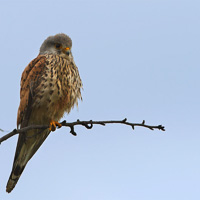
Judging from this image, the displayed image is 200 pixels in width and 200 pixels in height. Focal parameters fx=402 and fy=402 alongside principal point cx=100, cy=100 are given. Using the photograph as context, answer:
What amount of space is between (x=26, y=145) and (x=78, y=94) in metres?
1.00

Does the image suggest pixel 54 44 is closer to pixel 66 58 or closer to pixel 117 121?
pixel 66 58

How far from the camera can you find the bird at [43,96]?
5.06 m

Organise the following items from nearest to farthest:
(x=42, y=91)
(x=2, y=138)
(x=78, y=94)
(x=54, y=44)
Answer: (x=2, y=138) → (x=42, y=91) → (x=78, y=94) → (x=54, y=44)

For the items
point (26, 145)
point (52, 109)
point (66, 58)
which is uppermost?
point (66, 58)

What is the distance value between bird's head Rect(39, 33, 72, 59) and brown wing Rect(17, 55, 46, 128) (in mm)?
342

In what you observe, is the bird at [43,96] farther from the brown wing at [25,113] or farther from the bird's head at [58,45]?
the bird's head at [58,45]

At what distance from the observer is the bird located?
→ 506 centimetres

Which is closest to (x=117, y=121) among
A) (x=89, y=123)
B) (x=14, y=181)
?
(x=89, y=123)

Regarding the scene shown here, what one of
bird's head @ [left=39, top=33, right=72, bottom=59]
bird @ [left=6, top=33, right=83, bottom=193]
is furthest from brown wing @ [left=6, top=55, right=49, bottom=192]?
bird's head @ [left=39, top=33, right=72, bottom=59]

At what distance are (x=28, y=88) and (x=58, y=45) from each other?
93 centimetres

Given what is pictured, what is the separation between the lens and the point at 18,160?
535 centimetres

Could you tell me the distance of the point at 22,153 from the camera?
5430 mm

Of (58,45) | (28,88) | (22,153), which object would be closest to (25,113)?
(28,88)

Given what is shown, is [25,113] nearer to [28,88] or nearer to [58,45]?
[28,88]
